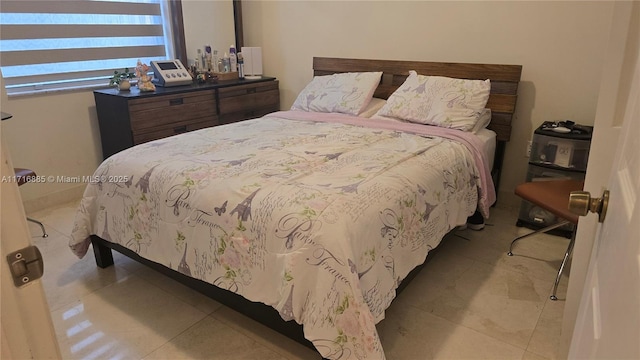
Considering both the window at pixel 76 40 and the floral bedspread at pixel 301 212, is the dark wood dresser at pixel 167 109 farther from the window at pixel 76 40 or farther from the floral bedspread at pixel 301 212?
the floral bedspread at pixel 301 212

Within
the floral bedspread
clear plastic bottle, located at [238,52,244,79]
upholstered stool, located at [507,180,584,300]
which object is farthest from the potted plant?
upholstered stool, located at [507,180,584,300]

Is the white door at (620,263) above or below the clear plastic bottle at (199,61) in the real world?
below

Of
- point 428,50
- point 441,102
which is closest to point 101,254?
point 441,102

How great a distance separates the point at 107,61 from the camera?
3498mm

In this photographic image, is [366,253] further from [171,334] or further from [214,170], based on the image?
[171,334]

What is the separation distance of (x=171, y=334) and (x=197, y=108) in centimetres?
206

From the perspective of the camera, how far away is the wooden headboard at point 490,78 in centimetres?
289

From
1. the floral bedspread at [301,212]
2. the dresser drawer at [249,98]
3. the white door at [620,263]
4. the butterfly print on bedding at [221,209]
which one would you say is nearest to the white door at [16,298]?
the white door at [620,263]

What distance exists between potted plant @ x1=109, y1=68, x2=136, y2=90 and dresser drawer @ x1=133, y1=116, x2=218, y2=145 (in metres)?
0.40

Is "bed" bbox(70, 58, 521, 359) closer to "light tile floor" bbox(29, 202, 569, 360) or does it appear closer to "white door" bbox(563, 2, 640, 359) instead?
"light tile floor" bbox(29, 202, 569, 360)

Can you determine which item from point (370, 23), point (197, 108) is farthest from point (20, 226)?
point (370, 23)

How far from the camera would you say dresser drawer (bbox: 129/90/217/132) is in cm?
310

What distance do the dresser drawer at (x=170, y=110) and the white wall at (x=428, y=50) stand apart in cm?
58

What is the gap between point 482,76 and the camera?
9.70 feet
